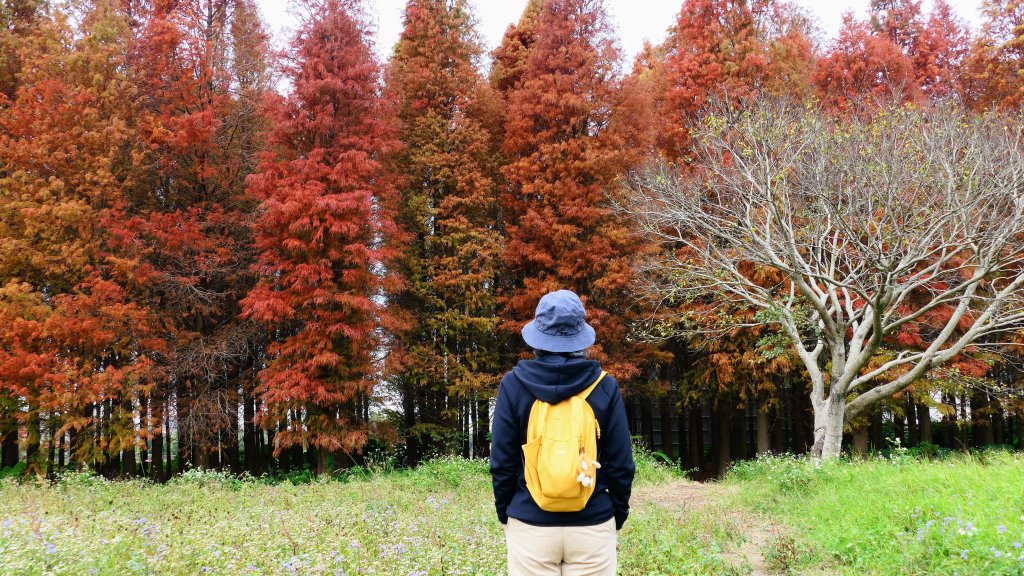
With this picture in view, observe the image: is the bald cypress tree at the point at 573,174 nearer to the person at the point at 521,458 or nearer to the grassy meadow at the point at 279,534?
the grassy meadow at the point at 279,534

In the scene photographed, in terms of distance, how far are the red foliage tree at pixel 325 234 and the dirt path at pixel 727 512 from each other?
6.03 meters

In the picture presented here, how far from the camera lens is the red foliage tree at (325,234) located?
501 inches

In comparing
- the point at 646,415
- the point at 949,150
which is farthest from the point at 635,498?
the point at 646,415

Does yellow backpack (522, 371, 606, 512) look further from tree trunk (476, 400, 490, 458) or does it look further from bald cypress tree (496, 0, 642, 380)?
tree trunk (476, 400, 490, 458)

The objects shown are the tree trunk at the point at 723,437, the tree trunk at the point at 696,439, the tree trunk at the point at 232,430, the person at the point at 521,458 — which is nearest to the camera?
the person at the point at 521,458

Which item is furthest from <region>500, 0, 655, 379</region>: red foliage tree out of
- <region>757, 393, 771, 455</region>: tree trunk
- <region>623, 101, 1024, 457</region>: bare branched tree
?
<region>757, 393, 771, 455</region>: tree trunk

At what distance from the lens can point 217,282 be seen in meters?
14.5

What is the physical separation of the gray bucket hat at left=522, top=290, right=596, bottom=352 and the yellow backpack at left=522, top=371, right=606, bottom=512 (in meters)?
0.19

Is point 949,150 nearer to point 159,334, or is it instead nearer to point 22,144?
point 159,334

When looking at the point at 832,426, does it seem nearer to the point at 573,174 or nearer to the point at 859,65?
the point at 573,174

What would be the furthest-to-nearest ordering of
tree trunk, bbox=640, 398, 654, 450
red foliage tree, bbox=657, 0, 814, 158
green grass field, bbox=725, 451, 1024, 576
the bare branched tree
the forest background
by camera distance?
tree trunk, bbox=640, 398, 654, 450 → red foliage tree, bbox=657, 0, 814, 158 → the forest background → the bare branched tree → green grass field, bbox=725, 451, 1024, 576

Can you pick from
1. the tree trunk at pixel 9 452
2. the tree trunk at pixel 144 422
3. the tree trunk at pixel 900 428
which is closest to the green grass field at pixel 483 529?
the tree trunk at pixel 144 422

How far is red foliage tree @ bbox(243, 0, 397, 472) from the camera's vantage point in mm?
12727

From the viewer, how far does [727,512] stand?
8219 millimetres
